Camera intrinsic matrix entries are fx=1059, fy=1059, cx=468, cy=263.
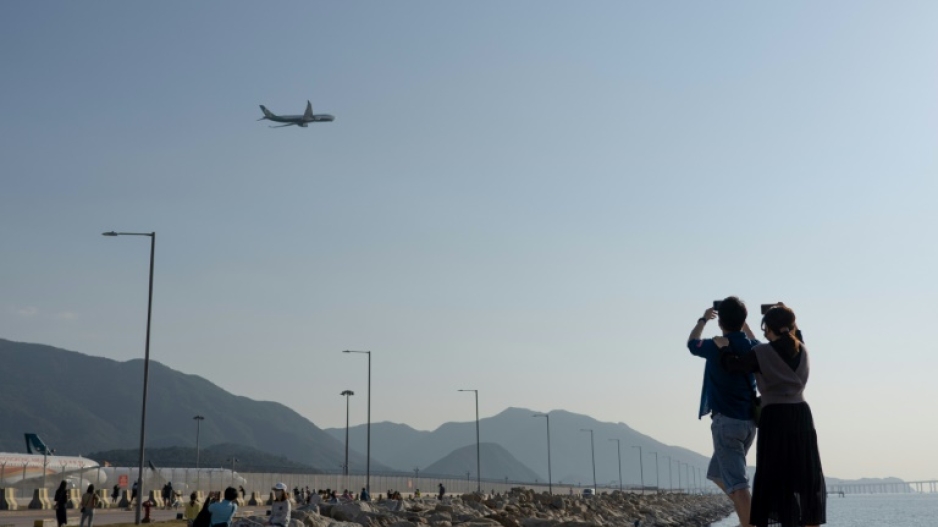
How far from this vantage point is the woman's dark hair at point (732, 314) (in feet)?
27.7

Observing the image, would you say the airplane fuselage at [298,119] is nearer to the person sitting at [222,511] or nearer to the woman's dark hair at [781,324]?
the person sitting at [222,511]

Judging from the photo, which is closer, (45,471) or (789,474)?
(789,474)

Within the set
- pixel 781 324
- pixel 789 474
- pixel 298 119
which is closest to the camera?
pixel 789 474

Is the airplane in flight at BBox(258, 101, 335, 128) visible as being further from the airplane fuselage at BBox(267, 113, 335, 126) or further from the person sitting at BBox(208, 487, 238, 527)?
the person sitting at BBox(208, 487, 238, 527)

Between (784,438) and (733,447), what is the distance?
4.58ft

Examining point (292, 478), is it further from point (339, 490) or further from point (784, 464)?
point (784, 464)

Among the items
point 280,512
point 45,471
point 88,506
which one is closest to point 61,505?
point 88,506

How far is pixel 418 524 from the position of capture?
29.8 m

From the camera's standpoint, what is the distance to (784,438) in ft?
23.4

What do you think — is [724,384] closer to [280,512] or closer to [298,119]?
[280,512]

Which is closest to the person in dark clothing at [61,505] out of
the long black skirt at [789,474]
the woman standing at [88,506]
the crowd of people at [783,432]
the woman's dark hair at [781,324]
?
the woman standing at [88,506]

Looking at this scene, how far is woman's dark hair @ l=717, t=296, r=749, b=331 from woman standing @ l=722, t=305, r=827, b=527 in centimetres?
102

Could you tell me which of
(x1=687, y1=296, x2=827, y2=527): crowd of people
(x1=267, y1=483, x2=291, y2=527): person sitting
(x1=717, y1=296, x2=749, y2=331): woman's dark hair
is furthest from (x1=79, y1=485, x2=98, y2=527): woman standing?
(x1=687, y1=296, x2=827, y2=527): crowd of people

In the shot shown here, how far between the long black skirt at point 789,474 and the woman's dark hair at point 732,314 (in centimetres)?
128
